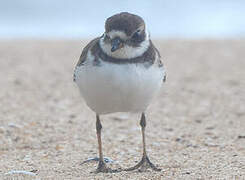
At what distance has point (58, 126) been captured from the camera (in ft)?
27.7

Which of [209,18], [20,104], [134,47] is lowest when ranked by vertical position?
[209,18]

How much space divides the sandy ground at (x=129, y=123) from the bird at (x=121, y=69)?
2.54 feet

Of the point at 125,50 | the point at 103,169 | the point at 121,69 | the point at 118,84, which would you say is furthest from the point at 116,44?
the point at 103,169

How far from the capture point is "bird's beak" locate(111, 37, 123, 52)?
5487mm

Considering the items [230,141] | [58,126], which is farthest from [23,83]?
[230,141]

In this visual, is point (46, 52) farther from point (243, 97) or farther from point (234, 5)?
point (234, 5)

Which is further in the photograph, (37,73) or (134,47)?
(37,73)

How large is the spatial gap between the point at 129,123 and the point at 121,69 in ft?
10.8

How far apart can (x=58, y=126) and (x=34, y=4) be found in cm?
1776

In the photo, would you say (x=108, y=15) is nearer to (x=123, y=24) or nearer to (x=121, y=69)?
(x=123, y=24)

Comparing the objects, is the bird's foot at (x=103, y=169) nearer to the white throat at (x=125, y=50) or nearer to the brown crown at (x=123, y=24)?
the white throat at (x=125, y=50)

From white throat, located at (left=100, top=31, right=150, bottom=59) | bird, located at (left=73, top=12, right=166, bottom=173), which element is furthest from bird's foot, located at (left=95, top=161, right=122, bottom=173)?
white throat, located at (left=100, top=31, right=150, bottom=59)

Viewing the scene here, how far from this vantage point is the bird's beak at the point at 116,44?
18.0ft

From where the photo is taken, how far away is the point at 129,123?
874 cm
